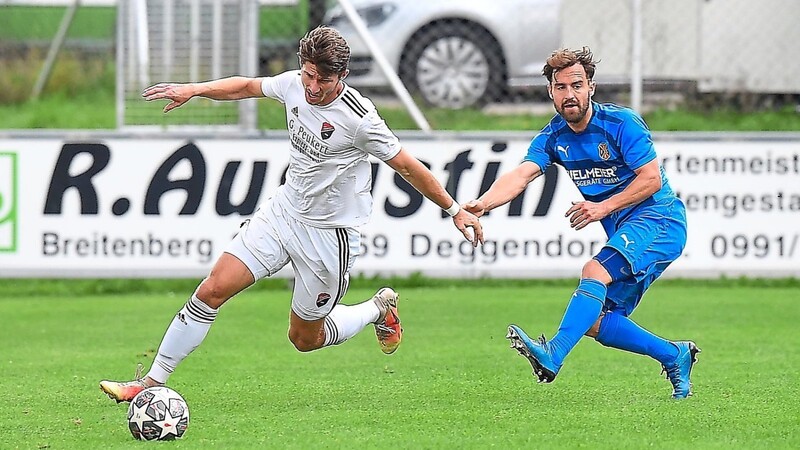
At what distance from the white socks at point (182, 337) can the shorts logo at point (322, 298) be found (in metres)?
0.69

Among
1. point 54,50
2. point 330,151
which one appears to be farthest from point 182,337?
point 54,50

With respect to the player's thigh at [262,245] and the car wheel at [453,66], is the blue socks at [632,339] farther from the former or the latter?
the car wheel at [453,66]

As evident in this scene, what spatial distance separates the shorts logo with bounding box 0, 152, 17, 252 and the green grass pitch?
0.57 m

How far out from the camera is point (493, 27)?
1374 cm

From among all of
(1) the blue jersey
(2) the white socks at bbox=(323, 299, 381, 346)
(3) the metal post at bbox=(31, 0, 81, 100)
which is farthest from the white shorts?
(3) the metal post at bbox=(31, 0, 81, 100)

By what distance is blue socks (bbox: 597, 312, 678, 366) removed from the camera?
23.4 ft

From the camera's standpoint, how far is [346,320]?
7832 millimetres

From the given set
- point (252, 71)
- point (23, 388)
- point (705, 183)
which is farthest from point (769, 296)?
point (23, 388)

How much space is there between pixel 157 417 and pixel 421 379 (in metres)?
2.15

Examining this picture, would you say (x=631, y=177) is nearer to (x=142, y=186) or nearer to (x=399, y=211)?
(x=399, y=211)

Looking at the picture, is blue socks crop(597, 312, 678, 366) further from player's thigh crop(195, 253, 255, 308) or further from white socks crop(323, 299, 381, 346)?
player's thigh crop(195, 253, 255, 308)

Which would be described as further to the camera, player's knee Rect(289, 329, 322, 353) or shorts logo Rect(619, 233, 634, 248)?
player's knee Rect(289, 329, 322, 353)

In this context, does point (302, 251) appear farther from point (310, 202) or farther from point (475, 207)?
point (475, 207)

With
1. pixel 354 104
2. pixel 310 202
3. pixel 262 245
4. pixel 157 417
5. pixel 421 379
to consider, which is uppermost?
pixel 354 104
